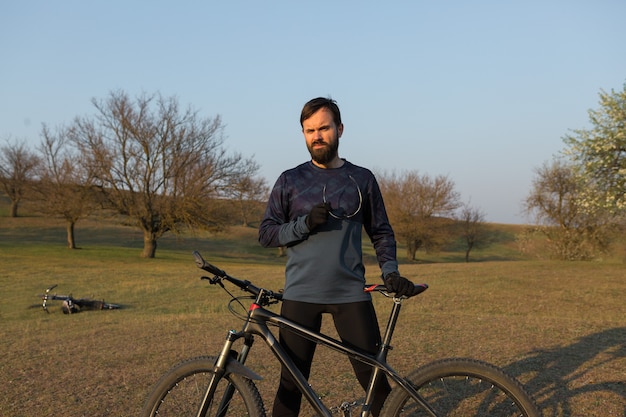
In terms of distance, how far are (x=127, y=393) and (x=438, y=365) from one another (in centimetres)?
344

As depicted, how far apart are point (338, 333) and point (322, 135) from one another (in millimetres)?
1107

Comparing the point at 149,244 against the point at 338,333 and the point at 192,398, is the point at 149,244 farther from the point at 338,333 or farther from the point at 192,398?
the point at 338,333

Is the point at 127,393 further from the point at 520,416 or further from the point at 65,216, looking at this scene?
the point at 65,216

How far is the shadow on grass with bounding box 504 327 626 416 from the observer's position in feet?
14.5

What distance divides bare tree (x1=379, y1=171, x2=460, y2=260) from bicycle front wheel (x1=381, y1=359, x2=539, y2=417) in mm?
44787

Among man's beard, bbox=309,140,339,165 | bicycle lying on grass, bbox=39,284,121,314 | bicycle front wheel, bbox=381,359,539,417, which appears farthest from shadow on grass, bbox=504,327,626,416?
bicycle lying on grass, bbox=39,284,121,314

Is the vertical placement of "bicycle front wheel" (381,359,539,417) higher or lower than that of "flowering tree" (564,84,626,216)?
lower

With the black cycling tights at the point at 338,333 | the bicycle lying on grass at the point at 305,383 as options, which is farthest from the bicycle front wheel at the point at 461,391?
the black cycling tights at the point at 338,333

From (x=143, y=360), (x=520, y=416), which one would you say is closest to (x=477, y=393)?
(x=520, y=416)

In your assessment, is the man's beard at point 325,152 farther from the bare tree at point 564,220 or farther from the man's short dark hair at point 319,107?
Result: the bare tree at point 564,220

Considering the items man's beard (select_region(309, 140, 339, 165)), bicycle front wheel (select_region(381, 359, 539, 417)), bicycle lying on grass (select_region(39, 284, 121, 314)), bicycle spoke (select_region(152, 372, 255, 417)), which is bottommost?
bicycle lying on grass (select_region(39, 284, 121, 314))

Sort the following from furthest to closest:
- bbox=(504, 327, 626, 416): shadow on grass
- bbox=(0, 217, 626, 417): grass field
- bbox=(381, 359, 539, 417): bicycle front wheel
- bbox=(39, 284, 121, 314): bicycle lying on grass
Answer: bbox=(39, 284, 121, 314): bicycle lying on grass → bbox=(0, 217, 626, 417): grass field → bbox=(504, 327, 626, 416): shadow on grass → bbox=(381, 359, 539, 417): bicycle front wheel

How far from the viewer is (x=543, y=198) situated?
36219 mm

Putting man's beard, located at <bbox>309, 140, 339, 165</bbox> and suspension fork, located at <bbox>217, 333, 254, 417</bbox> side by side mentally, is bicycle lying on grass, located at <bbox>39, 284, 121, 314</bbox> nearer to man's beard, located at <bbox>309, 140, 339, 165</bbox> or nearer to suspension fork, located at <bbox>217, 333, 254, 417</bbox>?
suspension fork, located at <bbox>217, 333, 254, 417</bbox>
